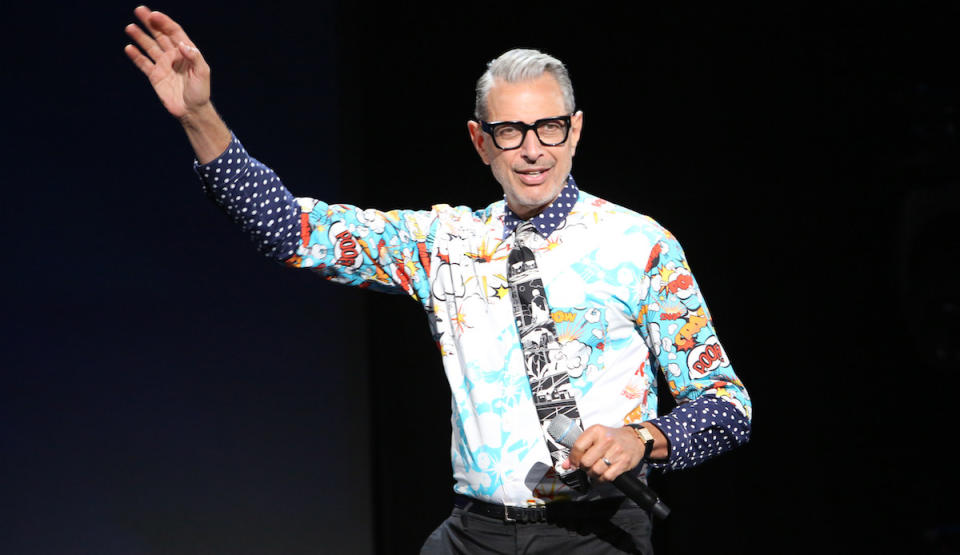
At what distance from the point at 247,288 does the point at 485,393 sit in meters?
1.73

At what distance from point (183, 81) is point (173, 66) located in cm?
3

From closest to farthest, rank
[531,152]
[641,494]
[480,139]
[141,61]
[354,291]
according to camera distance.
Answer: [641,494]
[141,61]
[531,152]
[480,139]
[354,291]

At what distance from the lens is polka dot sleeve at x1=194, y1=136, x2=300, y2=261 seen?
162 cm

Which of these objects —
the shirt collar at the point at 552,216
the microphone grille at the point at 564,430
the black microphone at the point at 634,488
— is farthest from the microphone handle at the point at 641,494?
the shirt collar at the point at 552,216

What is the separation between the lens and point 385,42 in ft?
9.96

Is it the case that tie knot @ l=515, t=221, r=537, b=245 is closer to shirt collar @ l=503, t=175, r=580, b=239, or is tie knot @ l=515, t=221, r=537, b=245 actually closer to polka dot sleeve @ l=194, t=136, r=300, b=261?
shirt collar @ l=503, t=175, r=580, b=239

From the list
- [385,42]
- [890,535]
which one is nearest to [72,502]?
[385,42]

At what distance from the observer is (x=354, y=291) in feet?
10.6

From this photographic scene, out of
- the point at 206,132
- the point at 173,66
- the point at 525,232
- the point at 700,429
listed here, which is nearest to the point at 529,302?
the point at 525,232

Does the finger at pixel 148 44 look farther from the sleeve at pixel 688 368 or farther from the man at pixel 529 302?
the sleeve at pixel 688 368

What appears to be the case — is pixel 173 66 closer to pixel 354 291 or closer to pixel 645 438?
pixel 645 438

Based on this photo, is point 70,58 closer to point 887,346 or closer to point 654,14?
point 654,14

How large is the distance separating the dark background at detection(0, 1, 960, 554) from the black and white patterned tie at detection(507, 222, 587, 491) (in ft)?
3.78

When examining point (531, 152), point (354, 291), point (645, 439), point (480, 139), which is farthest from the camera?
point (354, 291)
